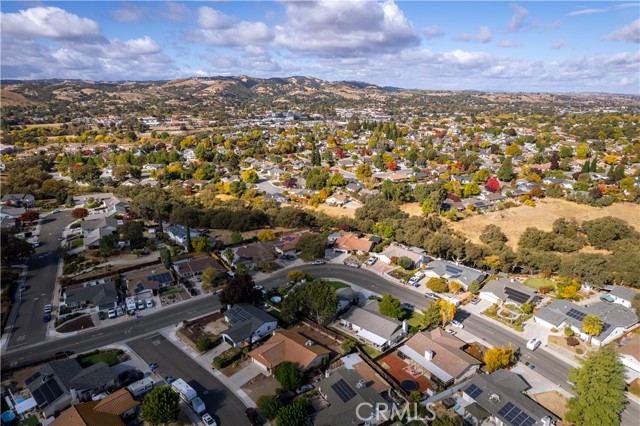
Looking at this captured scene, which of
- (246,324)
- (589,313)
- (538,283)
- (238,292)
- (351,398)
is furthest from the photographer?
(538,283)

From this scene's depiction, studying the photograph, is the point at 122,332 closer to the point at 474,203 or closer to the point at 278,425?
the point at 278,425

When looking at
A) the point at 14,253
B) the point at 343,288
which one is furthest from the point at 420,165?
the point at 14,253

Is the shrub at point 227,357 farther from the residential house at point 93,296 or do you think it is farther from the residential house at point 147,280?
the residential house at point 93,296

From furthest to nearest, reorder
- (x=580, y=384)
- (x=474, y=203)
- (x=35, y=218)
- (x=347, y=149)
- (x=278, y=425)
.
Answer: (x=347, y=149) < (x=474, y=203) < (x=35, y=218) < (x=580, y=384) < (x=278, y=425)

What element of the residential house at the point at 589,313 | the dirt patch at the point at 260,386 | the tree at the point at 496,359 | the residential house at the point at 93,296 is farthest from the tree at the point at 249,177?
the tree at the point at 496,359

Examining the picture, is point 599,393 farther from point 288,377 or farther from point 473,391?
point 288,377

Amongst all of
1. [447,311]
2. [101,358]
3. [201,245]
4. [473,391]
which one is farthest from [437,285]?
[101,358]
